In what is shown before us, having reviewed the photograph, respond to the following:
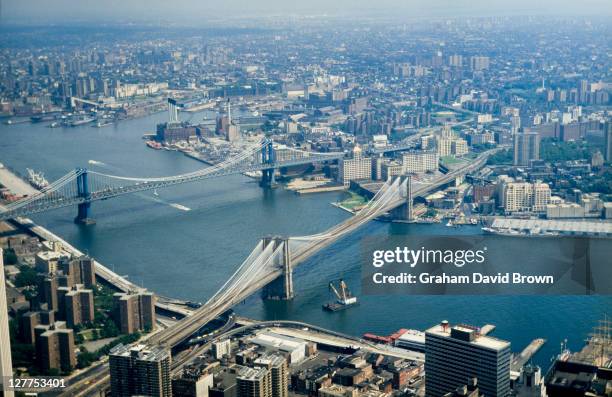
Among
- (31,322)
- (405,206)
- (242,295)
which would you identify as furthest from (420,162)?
(31,322)

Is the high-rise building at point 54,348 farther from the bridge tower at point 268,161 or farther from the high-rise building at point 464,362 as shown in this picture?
the bridge tower at point 268,161

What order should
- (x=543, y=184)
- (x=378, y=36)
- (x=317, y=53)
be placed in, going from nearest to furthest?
1. (x=543, y=184)
2. (x=378, y=36)
3. (x=317, y=53)

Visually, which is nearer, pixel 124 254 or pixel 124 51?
pixel 124 254

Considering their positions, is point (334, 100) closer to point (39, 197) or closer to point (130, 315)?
point (39, 197)

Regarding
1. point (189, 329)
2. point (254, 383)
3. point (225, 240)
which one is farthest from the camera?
point (225, 240)

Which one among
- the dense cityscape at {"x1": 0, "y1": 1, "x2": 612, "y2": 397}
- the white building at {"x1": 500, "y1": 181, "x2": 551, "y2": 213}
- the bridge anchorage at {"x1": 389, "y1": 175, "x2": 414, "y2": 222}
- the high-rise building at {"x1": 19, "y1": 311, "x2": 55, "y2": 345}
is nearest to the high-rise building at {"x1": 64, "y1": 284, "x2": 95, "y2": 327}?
the dense cityscape at {"x1": 0, "y1": 1, "x2": 612, "y2": 397}

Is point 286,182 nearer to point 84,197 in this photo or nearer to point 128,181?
point 128,181

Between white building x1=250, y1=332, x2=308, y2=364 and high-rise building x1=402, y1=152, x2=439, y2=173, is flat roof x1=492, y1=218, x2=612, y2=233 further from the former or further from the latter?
white building x1=250, y1=332, x2=308, y2=364

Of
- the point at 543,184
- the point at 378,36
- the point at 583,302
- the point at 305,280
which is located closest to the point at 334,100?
the point at 378,36
